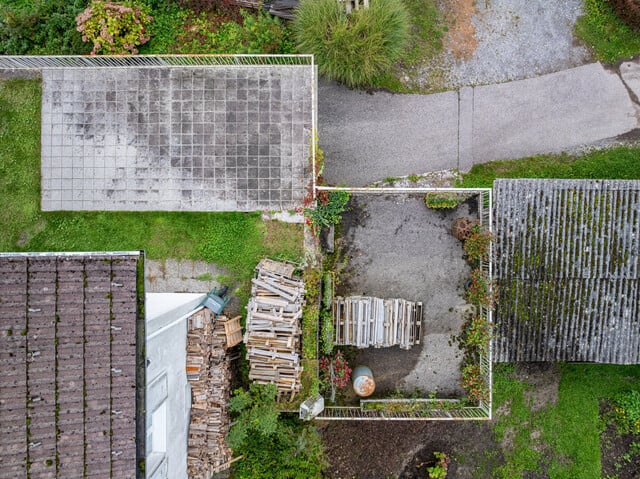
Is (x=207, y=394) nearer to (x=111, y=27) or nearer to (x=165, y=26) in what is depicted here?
(x=111, y=27)

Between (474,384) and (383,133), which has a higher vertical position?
(383,133)

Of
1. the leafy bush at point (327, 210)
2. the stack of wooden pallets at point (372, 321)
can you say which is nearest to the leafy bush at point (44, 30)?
the leafy bush at point (327, 210)

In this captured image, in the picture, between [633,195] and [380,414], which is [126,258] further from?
[633,195]

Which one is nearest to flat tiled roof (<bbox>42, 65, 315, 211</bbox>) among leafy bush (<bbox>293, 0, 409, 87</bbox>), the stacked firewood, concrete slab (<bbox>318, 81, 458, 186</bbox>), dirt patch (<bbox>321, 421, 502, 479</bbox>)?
leafy bush (<bbox>293, 0, 409, 87</bbox>)

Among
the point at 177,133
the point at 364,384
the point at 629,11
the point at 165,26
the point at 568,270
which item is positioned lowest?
the point at 364,384

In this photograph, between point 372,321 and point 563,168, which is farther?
point 563,168

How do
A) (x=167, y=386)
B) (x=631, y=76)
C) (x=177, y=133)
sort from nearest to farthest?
(x=167, y=386) → (x=177, y=133) → (x=631, y=76)

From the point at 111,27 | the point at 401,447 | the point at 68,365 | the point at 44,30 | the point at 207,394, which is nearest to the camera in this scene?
the point at 68,365

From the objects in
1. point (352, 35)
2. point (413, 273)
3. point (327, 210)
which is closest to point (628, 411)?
point (413, 273)
